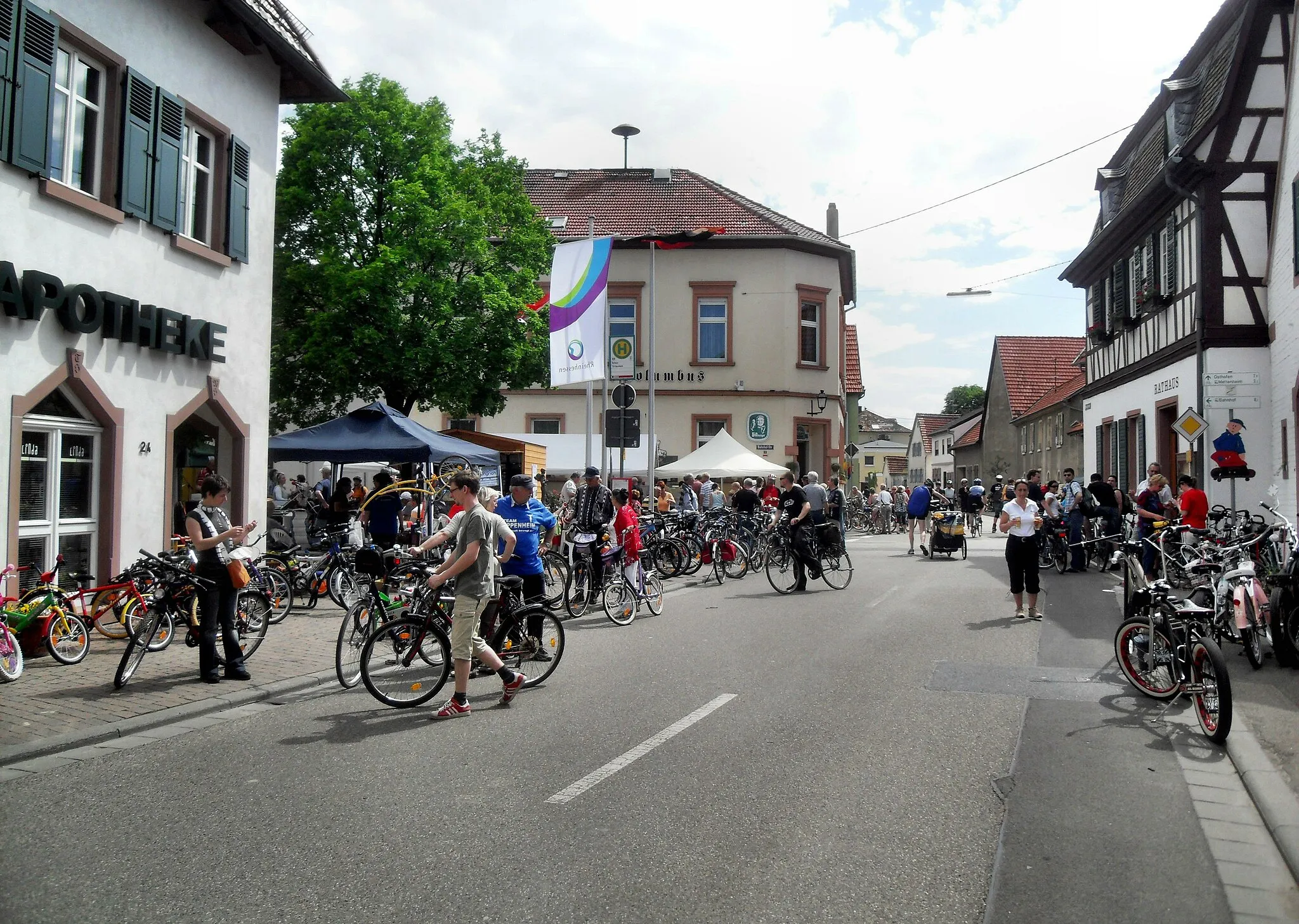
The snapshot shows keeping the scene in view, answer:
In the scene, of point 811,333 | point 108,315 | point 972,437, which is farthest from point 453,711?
point 972,437

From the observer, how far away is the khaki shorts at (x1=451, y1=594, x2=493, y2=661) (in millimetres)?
7938

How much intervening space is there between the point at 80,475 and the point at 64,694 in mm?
4094

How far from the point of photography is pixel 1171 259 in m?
23.8

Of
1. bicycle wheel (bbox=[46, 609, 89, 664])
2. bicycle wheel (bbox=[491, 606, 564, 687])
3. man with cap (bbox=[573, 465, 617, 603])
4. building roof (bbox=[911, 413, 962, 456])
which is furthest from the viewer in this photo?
building roof (bbox=[911, 413, 962, 456])

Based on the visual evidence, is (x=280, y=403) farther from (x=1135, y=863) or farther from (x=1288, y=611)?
(x=1135, y=863)

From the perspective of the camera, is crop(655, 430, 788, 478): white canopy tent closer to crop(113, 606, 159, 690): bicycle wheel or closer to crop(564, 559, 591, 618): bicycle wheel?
crop(564, 559, 591, 618): bicycle wheel

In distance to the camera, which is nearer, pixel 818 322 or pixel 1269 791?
pixel 1269 791

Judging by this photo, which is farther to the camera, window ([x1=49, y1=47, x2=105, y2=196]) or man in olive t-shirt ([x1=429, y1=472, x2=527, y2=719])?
window ([x1=49, y1=47, x2=105, y2=196])

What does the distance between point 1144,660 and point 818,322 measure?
103 feet

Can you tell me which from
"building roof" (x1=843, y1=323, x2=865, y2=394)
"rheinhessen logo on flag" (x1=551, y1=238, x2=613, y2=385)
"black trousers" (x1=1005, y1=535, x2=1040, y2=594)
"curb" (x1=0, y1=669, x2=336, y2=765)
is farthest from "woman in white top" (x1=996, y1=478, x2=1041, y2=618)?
"building roof" (x1=843, y1=323, x2=865, y2=394)

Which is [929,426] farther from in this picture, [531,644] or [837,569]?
[531,644]

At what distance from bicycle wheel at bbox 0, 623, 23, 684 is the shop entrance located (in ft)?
7.09

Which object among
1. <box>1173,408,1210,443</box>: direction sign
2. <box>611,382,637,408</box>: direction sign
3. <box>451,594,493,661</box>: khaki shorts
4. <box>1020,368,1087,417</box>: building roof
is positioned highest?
<box>1020,368,1087,417</box>: building roof

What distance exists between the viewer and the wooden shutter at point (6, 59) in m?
10.0
